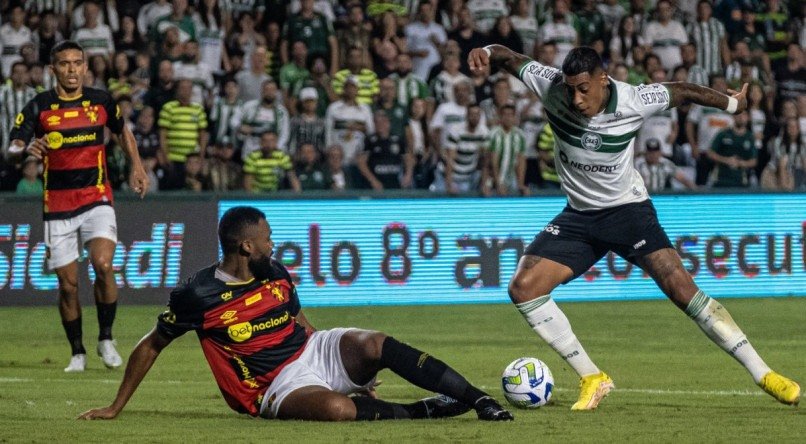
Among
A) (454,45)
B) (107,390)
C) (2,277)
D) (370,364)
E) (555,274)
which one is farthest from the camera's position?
(454,45)

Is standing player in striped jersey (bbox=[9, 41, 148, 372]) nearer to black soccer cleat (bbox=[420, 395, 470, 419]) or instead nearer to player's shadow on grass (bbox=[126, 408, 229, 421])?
player's shadow on grass (bbox=[126, 408, 229, 421])

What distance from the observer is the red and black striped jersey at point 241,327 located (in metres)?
7.95

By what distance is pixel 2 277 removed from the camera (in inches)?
682

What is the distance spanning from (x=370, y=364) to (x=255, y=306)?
70 cm

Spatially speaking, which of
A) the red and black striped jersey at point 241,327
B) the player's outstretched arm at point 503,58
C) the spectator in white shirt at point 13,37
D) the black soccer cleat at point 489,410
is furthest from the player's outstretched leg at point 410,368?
the spectator in white shirt at point 13,37

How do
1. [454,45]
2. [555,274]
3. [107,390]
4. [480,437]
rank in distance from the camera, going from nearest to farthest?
[480,437] < [555,274] < [107,390] < [454,45]

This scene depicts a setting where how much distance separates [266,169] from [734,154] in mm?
6896

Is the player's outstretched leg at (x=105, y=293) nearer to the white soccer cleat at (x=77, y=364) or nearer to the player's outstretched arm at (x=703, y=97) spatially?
the white soccer cleat at (x=77, y=364)

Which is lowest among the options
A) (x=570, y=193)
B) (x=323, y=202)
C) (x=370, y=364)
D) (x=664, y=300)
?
(x=664, y=300)

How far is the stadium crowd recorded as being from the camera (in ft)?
62.5

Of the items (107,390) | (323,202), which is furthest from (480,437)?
(323,202)

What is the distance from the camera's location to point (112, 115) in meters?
11.7

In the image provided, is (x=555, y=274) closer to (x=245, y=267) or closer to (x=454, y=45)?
(x=245, y=267)

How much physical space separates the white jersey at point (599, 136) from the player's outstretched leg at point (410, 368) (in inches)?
77.8
